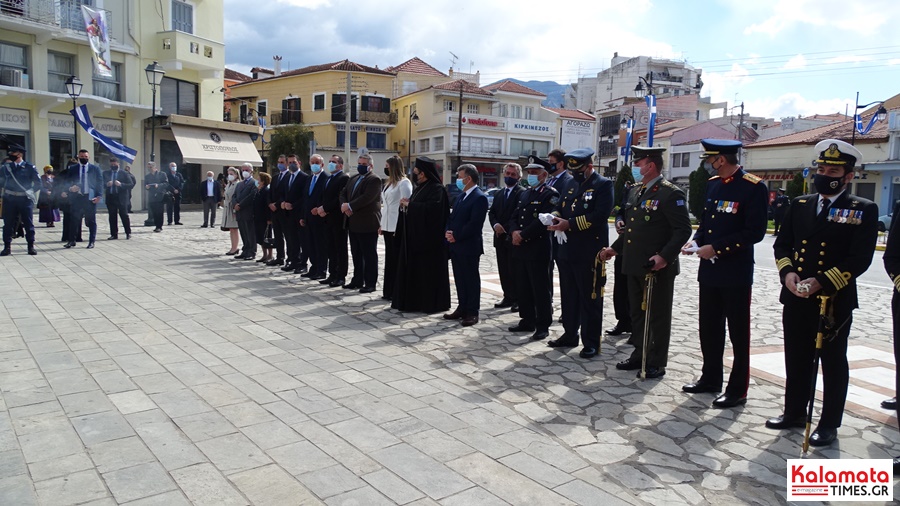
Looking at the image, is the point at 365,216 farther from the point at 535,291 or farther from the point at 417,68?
the point at 417,68

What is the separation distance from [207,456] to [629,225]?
378 cm

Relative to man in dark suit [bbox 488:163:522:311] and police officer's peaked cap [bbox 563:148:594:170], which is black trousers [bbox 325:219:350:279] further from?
police officer's peaked cap [bbox 563:148:594:170]

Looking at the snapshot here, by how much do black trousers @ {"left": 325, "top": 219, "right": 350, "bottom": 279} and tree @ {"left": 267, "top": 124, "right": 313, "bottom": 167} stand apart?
3987 cm

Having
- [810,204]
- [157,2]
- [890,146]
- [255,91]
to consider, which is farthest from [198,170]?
[890,146]

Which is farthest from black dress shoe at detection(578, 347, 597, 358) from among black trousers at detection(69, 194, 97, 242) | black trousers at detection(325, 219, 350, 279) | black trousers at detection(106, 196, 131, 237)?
black trousers at detection(106, 196, 131, 237)

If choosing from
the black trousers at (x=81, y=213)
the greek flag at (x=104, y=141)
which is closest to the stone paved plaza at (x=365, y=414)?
the black trousers at (x=81, y=213)

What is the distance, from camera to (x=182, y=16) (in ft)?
103

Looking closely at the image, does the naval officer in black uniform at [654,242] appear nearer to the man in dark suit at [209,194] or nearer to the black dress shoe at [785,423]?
the black dress shoe at [785,423]

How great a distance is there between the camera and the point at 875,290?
1099 centimetres

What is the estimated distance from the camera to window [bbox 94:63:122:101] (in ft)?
93.2

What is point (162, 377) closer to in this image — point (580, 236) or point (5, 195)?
point (580, 236)

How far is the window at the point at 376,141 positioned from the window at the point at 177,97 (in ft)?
79.1

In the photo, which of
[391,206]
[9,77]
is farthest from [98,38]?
[391,206]

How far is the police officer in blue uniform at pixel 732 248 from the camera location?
4855 mm
